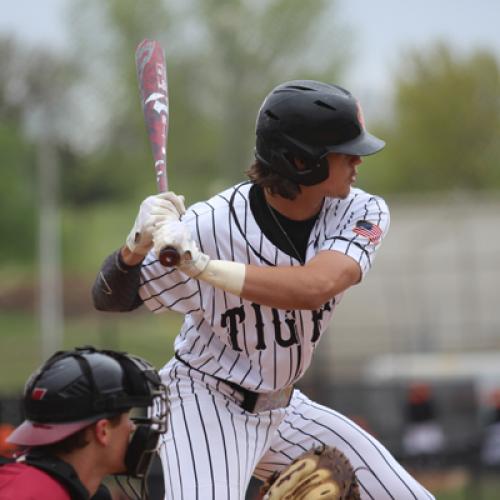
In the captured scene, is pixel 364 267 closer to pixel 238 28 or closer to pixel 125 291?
pixel 125 291

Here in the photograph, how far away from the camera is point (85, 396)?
3455 mm

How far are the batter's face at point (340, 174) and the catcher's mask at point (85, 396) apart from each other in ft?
4.38

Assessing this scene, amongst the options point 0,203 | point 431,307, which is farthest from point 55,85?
point 431,307

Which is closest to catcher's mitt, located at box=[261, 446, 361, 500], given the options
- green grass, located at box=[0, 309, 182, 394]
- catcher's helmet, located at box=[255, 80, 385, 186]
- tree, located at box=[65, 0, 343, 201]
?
catcher's helmet, located at box=[255, 80, 385, 186]

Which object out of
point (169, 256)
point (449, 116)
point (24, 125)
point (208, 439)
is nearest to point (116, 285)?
point (169, 256)

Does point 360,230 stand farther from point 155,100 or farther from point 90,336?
point 90,336

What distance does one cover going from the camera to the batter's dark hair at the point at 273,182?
15.5 feet

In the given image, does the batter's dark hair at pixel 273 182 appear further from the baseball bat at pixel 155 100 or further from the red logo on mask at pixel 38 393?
the red logo on mask at pixel 38 393

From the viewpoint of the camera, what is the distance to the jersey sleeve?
4.59 meters

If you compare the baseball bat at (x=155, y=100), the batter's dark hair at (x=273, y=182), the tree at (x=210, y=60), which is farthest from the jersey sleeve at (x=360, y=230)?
the tree at (x=210, y=60)

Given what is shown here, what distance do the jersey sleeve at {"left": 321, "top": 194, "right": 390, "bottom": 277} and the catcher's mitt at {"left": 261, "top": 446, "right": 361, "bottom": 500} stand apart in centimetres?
76

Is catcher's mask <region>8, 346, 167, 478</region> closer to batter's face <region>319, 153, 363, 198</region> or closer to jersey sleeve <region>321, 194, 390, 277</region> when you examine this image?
jersey sleeve <region>321, 194, 390, 277</region>

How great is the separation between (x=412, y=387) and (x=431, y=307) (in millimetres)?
17179

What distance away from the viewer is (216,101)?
36844 millimetres
